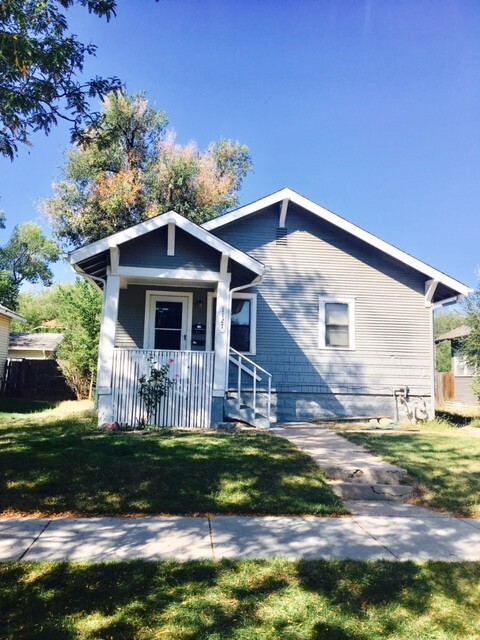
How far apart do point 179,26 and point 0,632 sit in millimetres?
9979

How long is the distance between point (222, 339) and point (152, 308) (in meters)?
3.04

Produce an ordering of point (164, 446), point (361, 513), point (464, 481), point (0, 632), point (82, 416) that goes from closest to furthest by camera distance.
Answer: point (0, 632), point (361, 513), point (464, 481), point (164, 446), point (82, 416)

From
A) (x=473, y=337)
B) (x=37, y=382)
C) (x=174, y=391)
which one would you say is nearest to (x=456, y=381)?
(x=473, y=337)

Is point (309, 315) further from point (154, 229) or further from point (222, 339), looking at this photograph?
point (154, 229)

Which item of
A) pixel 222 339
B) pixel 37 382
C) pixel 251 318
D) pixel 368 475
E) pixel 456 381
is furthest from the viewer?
pixel 456 381

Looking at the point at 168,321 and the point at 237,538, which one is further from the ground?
the point at 168,321

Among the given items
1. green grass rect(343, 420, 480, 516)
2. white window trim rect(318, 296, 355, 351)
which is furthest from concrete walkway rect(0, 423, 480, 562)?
white window trim rect(318, 296, 355, 351)

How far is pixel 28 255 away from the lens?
39.6 metres

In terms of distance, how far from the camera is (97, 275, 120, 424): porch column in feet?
28.2

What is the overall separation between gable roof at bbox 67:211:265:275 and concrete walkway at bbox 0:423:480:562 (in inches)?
224

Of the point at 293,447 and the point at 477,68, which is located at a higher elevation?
the point at 477,68

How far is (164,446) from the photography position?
22.0ft

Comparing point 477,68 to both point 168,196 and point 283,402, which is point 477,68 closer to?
point 283,402

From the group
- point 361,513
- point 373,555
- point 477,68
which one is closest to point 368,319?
point 477,68
